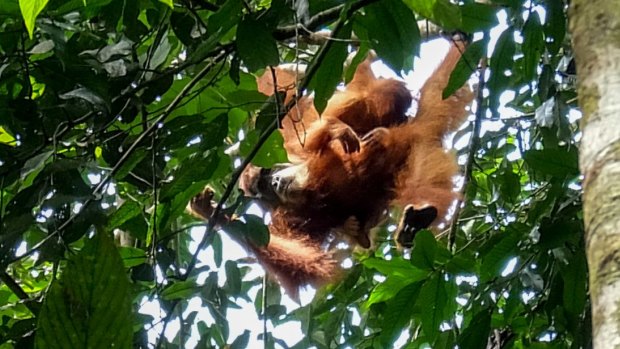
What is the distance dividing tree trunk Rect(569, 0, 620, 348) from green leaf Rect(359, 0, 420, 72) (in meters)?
0.65

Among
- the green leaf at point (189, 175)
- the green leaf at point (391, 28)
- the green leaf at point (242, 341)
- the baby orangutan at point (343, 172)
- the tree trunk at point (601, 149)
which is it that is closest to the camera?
the tree trunk at point (601, 149)

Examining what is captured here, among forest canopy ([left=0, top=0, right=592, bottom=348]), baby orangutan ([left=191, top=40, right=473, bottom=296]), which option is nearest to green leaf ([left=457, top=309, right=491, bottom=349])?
forest canopy ([left=0, top=0, right=592, bottom=348])

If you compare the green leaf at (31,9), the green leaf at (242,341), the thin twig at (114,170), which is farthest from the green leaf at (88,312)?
the green leaf at (242,341)

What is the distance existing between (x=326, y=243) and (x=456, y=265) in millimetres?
1251

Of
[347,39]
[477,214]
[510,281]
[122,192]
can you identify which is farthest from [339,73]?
[477,214]

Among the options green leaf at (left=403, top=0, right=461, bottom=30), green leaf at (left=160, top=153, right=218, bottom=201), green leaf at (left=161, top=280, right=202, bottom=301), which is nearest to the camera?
green leaf at (left=403, top=0, right=461, bottom=30)

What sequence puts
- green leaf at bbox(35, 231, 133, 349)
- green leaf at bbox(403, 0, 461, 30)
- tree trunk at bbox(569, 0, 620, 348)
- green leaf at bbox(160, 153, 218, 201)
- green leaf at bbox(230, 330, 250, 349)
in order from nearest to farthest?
green leaf at bbox(35, 231, 133, 349), tree trunk at bbox(569, 0, 620, 348), green leaf at bbox(403, 0, 461, 30), green leaf at bbox(160, 153, 218, 201), green leaf at bbox(230, 330, 250, 349)

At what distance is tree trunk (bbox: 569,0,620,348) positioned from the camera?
2.43ft

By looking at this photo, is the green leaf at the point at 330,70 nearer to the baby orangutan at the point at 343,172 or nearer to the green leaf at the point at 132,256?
the green leaf at the point at 132,256

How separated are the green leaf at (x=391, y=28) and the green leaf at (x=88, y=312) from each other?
1.24 meters

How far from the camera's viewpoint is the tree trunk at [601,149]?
0.74 m

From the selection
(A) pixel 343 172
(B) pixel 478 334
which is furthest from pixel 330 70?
(A) pixel 343 172

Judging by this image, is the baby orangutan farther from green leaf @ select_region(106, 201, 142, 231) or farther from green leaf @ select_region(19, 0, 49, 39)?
green leaf @ select_region(19, 0, 49, 39)

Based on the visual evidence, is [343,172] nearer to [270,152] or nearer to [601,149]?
[270,152]
